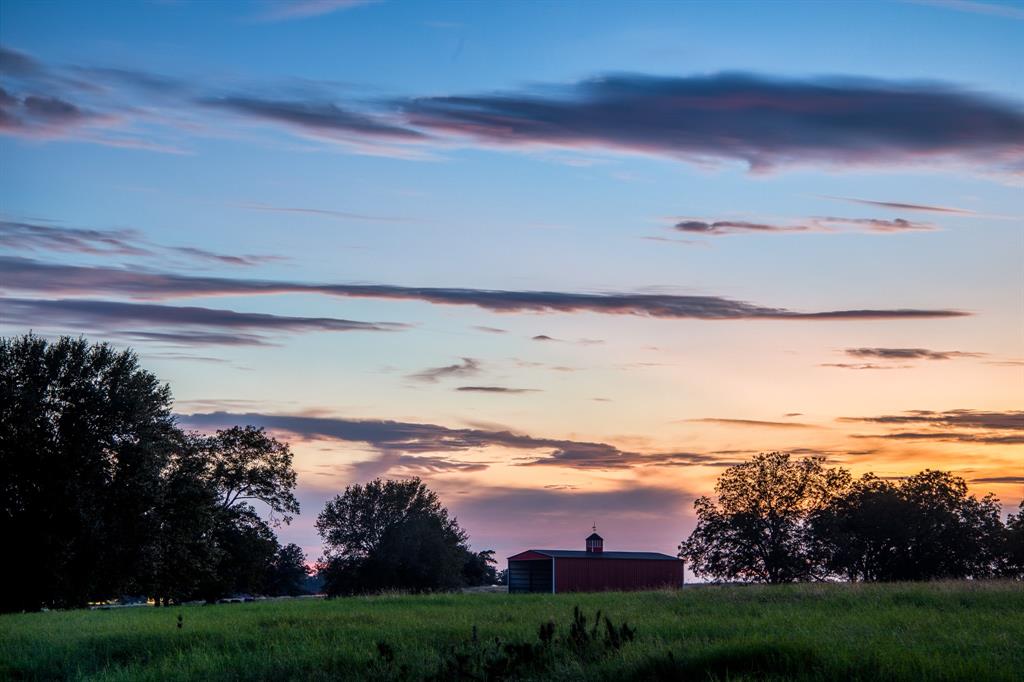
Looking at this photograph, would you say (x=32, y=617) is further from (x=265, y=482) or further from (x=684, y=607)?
(x=265, y=482)

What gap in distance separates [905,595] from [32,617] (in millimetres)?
31387

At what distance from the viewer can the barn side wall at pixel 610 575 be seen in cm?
7881

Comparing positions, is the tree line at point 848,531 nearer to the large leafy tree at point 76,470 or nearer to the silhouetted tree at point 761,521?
the silhouetted tree at point 761,521

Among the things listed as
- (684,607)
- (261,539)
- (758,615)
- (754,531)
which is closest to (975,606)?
(758,615)

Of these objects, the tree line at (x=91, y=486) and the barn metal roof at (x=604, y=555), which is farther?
the barn metal roof at (x=604, y=555)

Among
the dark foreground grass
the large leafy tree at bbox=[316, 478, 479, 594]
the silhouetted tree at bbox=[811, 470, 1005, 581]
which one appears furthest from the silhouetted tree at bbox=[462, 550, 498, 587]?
the dark foreground grass

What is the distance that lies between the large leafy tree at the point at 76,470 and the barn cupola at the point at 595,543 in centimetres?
4017

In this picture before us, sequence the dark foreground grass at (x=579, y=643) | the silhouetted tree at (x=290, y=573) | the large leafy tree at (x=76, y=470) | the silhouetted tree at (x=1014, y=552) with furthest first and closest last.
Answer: the silhouetted tree at (x=290, y=573) → the silhouetted tree at (x=1014, y=552) → the large leafy tree at (x=76, y=470) → the dark foreground grass at (x=579, y=643)

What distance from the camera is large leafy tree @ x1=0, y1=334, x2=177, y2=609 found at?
169 feet

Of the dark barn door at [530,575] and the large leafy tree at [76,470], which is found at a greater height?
the large leafy tree at [76,470]

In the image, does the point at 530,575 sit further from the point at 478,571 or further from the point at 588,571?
the point at 478,571

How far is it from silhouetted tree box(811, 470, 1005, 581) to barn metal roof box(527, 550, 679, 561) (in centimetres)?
1300

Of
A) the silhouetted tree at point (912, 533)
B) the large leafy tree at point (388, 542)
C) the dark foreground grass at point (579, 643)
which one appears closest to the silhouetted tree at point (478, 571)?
the large leafy tree at point (388, 542)

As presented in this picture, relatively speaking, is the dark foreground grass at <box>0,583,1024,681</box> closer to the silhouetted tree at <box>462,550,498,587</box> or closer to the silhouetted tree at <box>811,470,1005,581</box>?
the silhouetted tree at <box>811,470,1005,581</box>
